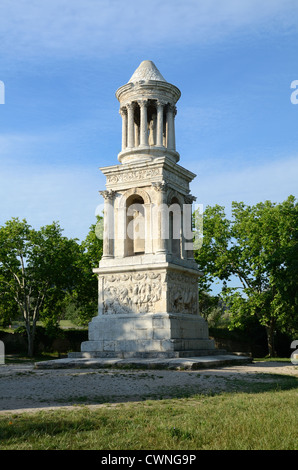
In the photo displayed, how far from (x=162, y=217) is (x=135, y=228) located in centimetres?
269

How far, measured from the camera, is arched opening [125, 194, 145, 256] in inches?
966

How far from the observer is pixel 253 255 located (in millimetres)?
33125

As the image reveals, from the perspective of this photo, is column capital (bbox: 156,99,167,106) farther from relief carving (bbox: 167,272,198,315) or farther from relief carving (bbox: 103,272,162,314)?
relief carving (bbox: 103,272,162,314)

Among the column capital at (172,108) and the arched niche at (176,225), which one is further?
the column capital at (172,108)

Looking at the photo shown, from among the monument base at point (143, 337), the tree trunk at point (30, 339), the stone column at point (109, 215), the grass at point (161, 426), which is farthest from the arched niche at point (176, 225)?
the grass at point (161, 426)

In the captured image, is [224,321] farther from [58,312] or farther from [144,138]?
[144,138]

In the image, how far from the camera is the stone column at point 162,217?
22031 millimetres

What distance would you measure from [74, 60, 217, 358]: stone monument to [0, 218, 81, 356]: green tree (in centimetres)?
1111

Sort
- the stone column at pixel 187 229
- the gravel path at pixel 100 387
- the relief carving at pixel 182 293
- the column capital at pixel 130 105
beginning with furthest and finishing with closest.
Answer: the column capital at pixel 130 105 < the stone column at pixel 187 229 < the relief carving at pixel 182 293 < the gravel path at pixel 100 387

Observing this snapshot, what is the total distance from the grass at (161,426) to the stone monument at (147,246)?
10933 mm

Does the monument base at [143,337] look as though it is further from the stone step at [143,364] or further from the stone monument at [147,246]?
the stone step at [143,364]

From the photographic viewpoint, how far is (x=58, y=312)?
35781 mm

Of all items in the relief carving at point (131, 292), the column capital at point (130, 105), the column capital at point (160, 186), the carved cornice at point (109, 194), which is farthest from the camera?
the column capital at point (130, 105)

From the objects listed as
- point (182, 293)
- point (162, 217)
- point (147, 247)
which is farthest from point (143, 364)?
point (162, 217)
